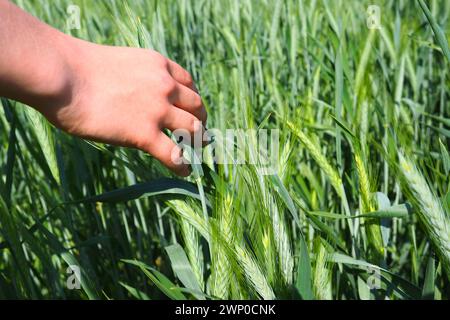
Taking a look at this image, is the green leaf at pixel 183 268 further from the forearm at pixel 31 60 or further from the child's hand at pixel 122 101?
the forearm at pixel 31 60

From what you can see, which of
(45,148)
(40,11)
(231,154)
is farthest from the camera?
(40,11)

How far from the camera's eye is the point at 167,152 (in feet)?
2.31

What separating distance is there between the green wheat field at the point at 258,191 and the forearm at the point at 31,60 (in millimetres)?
162

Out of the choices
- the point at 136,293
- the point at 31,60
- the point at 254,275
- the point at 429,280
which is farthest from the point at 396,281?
the point at 31,60

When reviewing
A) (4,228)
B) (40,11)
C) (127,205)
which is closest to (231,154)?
(4,228)

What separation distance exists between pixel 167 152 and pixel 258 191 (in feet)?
0.40

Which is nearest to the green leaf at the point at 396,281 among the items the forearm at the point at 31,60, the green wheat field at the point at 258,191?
the green wheat field at the point at 258,191

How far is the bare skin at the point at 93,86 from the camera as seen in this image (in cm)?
61

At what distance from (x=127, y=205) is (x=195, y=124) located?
463 mm

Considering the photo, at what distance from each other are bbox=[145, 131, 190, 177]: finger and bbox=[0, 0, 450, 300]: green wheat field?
3 cm

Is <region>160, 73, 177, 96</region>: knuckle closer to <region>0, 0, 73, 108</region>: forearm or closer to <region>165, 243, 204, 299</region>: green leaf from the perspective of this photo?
<region>0, 0, 73, 108</region>: forearm

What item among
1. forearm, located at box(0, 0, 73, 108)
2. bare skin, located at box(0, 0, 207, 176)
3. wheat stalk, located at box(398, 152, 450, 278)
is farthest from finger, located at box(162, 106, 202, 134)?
wheat stalk, located at box(398, 152, 450, 278)
